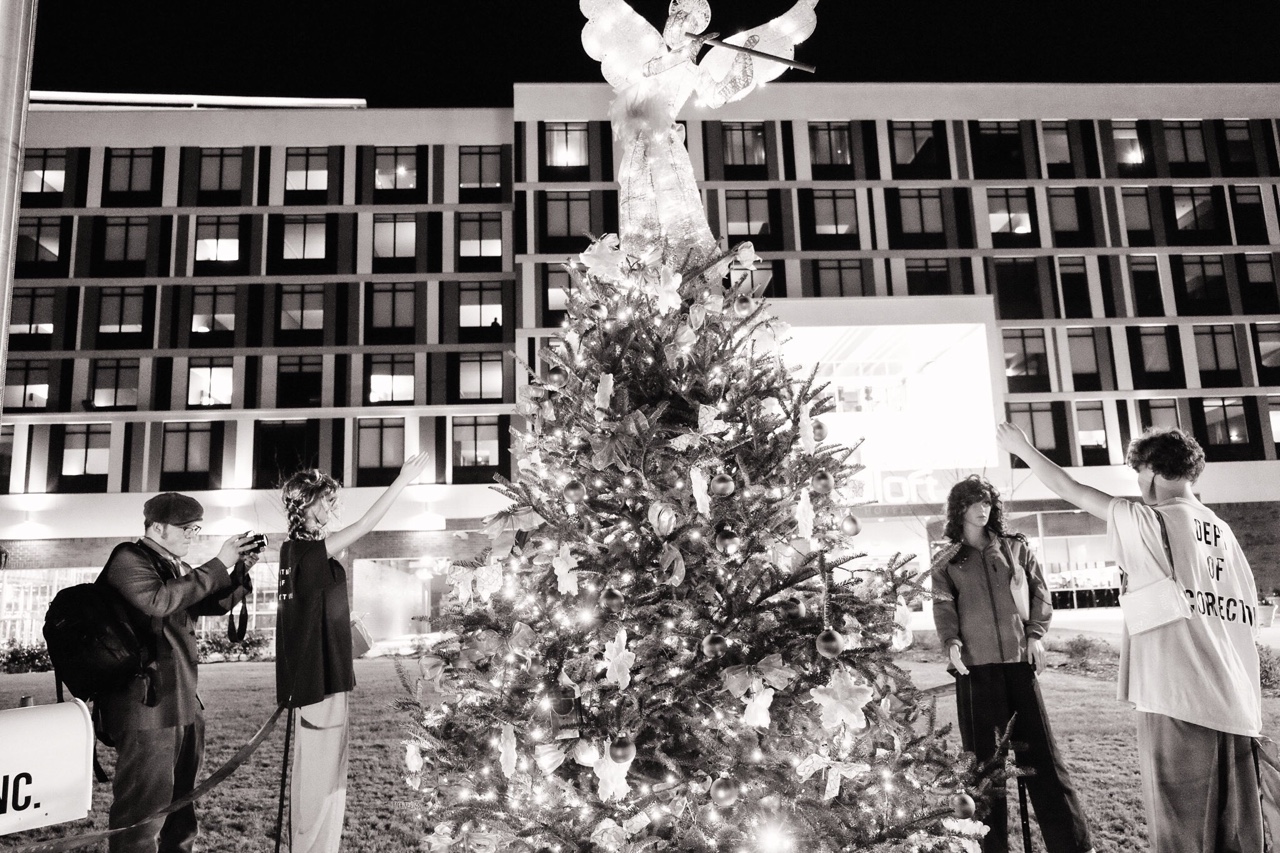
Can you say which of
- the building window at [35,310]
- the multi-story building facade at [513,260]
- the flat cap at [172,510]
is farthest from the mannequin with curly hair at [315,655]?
the building window at [35,310]

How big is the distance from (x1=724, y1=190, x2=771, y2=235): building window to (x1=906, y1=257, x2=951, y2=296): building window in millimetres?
5778

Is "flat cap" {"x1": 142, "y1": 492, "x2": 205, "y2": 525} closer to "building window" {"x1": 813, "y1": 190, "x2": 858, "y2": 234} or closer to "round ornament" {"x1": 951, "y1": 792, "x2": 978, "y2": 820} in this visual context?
"round ornament" {"x1": 951, "y1": 792, "x2": 978, "y2": 820}

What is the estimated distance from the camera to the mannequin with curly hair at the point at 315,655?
366 cm

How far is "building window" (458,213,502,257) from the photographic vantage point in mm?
32875

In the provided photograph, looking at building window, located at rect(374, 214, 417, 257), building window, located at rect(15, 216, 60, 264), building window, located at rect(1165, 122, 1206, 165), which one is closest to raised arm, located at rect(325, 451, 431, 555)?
building window, located at rect(374, 214, 417, 257)

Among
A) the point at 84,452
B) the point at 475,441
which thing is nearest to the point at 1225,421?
the point at 475,441

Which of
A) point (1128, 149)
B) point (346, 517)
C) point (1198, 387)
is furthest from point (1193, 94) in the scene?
point (346, 517)

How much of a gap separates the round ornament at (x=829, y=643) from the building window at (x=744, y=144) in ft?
103

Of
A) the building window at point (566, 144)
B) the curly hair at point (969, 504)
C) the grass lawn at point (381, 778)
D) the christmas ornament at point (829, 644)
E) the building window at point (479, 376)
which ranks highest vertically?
the building window at point (566, 144)

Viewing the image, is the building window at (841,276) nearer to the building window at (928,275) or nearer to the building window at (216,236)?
the building window at (928,275)

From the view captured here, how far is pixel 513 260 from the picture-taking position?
32812mm

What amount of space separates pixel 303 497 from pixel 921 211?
32.4 metres

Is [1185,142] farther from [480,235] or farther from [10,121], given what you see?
[10,121]

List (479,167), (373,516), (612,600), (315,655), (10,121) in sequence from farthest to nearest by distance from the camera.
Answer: (479,167), (373,516), (315,655), (612,600), (10,121)
